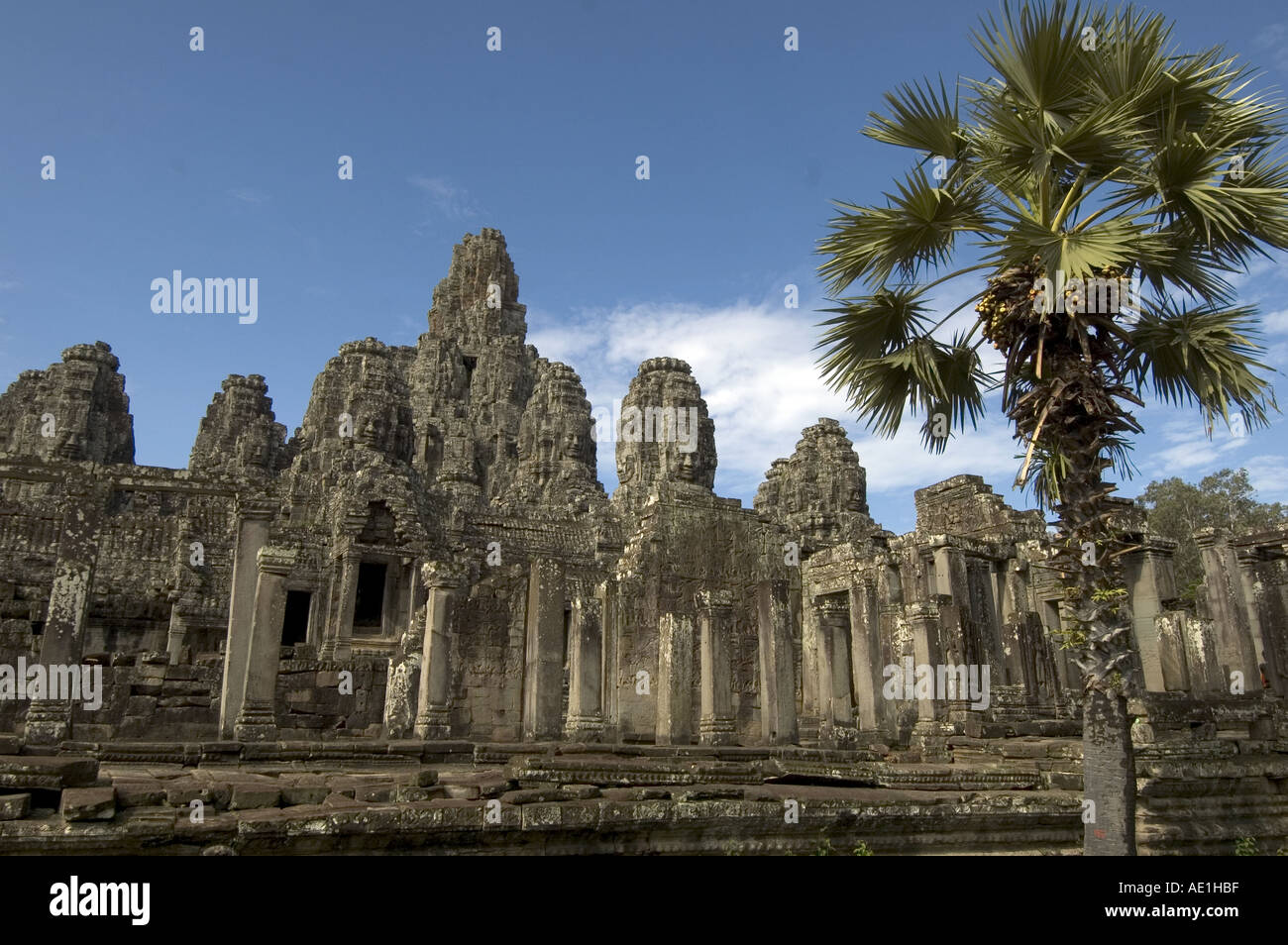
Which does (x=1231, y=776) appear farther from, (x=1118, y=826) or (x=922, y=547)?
(x=922, y=547)

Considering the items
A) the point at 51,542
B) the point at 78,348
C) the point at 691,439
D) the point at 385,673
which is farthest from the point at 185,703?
the point at 78,348

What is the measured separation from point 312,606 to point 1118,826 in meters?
22.2

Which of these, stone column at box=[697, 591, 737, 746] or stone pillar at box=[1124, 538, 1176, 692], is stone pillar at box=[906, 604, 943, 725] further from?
stone pillar at box=[1124, 538, 1176, 692]

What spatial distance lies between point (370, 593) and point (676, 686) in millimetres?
15670

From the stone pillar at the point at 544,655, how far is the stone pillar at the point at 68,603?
6185 millimetres

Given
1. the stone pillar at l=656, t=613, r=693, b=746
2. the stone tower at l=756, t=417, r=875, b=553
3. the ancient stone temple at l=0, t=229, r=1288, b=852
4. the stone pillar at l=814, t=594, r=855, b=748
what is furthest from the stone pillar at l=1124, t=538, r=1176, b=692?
the stone tower at l=756, t=417, r=875, b=553

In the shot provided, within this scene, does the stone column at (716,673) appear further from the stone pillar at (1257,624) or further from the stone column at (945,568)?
the stone pillar at (1257,624)

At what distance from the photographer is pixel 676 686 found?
14570 millimetres

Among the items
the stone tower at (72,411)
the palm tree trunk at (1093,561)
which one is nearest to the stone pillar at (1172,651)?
the palm tree trunk at (1093,561)

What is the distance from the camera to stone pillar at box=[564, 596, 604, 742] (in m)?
14.1

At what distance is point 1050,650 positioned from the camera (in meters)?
22.7

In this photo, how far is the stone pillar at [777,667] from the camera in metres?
14.9
